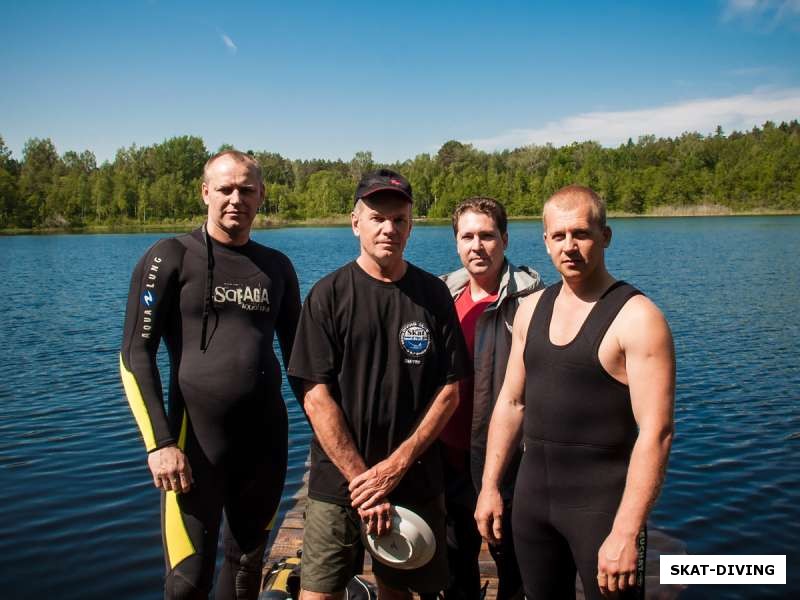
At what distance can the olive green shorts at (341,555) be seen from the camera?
310 cm

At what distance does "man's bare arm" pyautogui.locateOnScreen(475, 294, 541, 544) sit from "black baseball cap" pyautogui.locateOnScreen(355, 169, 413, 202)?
30.8 inches

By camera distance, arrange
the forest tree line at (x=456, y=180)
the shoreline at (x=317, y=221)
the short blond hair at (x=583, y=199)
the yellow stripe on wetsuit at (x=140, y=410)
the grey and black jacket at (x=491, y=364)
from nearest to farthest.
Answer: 1. the short blond hair at (x=583, y=199)
2. the yellow stripe on wetsuit at (x=140, y=410)
3. the grey and black jacket at (x=491, y=364)
4. the shoreline at (x=317, y=221)
5. the forest tree line at (x=456, y=180)

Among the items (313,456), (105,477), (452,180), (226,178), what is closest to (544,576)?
(313,456)

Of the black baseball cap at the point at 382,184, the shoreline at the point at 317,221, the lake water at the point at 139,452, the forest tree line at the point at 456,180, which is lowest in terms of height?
the lake water at the point at 139,452

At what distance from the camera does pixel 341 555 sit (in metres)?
3.13

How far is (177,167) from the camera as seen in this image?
128 metres

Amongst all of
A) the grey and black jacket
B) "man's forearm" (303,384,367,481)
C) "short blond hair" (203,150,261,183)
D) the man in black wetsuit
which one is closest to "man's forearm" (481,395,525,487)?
the grey and black jacket

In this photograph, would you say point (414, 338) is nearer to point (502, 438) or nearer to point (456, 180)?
point (502, 438)

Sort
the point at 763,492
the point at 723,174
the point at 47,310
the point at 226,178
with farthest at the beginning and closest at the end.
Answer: the point at 723,174
the point at 47,310
the point at 763,492
the point at 226,178

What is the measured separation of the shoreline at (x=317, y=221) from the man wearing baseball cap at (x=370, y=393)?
9166 cm

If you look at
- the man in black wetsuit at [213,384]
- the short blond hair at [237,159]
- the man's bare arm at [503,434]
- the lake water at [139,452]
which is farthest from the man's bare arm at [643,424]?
the lake water at [139,452]

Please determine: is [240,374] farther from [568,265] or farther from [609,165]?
[609,165]

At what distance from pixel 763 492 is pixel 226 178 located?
7483mm

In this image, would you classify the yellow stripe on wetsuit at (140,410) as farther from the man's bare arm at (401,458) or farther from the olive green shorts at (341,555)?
the man's bare arm at (401,458)
